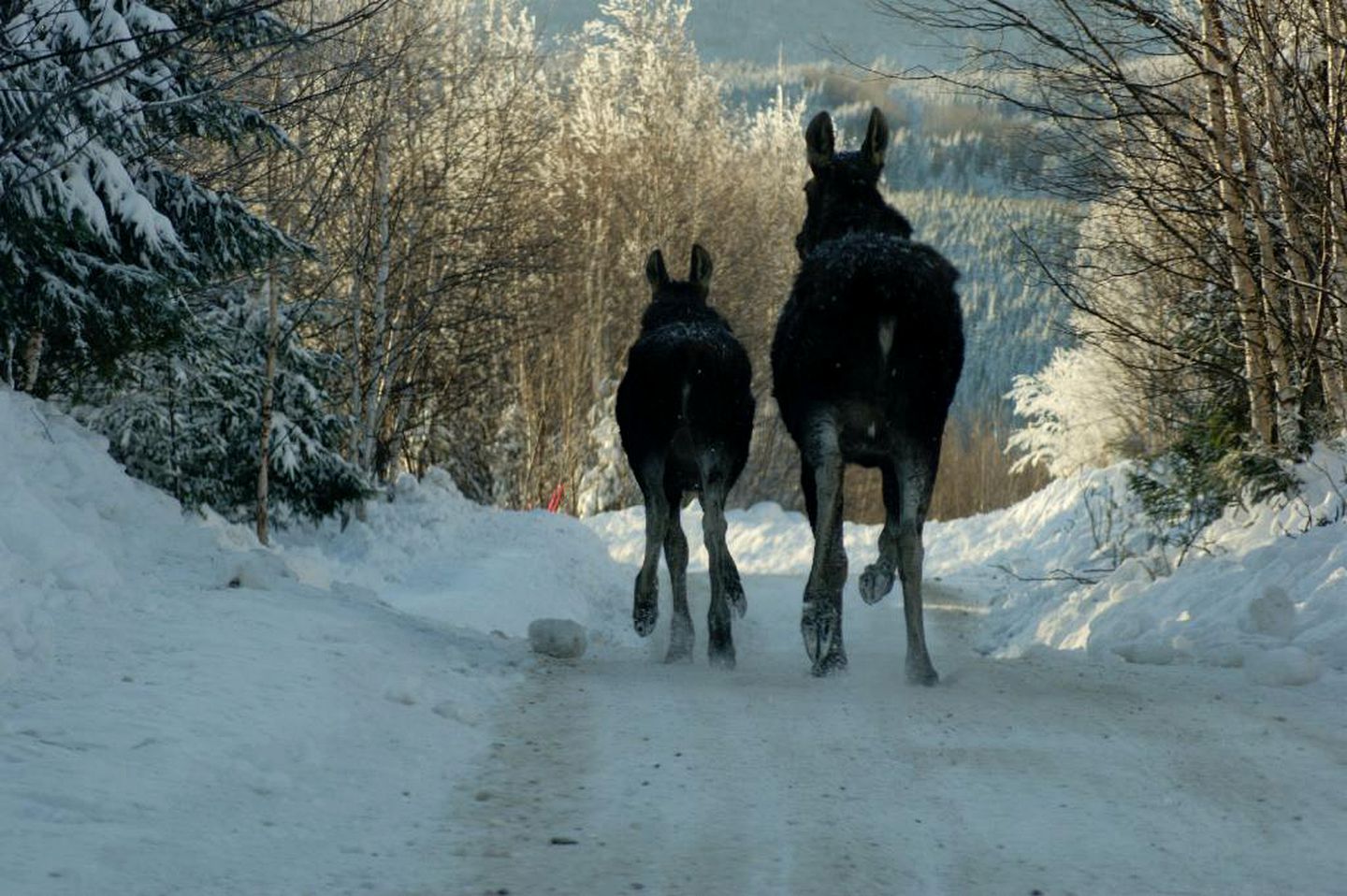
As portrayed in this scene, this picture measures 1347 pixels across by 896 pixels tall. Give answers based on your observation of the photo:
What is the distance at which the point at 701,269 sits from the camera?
885cm

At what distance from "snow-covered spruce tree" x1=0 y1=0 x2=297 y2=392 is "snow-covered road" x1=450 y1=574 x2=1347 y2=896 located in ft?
12.4

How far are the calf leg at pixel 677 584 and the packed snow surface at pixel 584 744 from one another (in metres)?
0.24

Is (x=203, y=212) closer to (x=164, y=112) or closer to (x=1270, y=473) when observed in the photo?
(x=164, y=112)

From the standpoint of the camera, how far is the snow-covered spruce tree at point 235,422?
40.4ft

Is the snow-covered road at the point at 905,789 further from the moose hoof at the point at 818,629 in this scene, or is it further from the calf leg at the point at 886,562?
the calf leg at the point at 886,562

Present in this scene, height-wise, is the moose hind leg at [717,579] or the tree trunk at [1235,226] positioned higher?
the tree trunk at [1235,226]

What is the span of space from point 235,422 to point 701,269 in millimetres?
6726

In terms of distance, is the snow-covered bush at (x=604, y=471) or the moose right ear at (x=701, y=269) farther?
the snow-covered bush at (x=604, y=471)

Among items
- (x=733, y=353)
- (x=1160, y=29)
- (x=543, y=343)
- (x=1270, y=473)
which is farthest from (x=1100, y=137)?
(x=543, y=343)

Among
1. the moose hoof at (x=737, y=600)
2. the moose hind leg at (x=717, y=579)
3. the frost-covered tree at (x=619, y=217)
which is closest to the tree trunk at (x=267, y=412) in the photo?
the moose hoof at (x=737, y=600)

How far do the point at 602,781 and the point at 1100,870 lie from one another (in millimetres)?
1569

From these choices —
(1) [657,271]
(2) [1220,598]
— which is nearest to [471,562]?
(1) [657,271]

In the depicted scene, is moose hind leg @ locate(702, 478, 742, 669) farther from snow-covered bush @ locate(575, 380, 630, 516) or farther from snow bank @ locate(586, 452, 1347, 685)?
snow-covered bush @ locate(575, 380, 630, 516)

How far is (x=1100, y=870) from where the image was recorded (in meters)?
3.40
